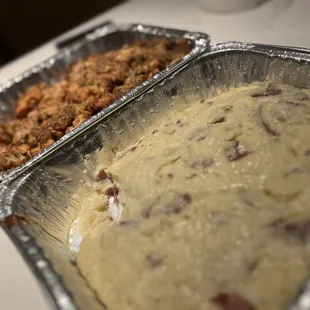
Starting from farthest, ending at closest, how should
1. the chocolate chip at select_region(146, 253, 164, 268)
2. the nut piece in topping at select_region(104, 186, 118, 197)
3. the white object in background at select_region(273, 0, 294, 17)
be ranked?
1. the white object in background at select_region(273, 0, 294, 17)
2. the nut piece in topping at select_region(104, 186, 118, 197)
3. the chocolate chip at select_region(146, 253, 164, 268)

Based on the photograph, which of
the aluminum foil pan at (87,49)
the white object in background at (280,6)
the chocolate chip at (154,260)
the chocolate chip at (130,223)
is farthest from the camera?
the white object in background at (280,6)

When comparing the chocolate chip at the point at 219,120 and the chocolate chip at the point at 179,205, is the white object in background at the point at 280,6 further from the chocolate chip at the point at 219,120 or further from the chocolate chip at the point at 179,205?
the chocolate chip at the point at 179,205

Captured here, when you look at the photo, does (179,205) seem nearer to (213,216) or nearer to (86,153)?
(213,216)

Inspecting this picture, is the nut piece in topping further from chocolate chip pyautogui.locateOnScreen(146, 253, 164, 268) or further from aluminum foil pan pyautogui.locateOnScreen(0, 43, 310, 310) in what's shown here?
chocolate chip pyautogui.locateOnScreen(146, 253, 164, 268)

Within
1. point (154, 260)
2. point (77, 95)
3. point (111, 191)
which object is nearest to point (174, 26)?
point (77, 95)

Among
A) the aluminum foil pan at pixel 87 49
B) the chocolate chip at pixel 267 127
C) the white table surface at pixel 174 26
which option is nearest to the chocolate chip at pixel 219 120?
the chocolate chip at pixel 267 127

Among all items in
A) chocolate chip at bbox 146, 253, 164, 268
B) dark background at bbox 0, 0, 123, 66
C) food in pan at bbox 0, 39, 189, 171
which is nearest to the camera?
chocolate chip at bbox 146, 253, 164, 268

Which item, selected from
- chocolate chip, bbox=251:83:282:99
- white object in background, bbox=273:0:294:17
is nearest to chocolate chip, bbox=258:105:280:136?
chocolate chip, bbox=251:83:282:99

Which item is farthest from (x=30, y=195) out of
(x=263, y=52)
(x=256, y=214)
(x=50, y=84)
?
(x=50, y=84)
